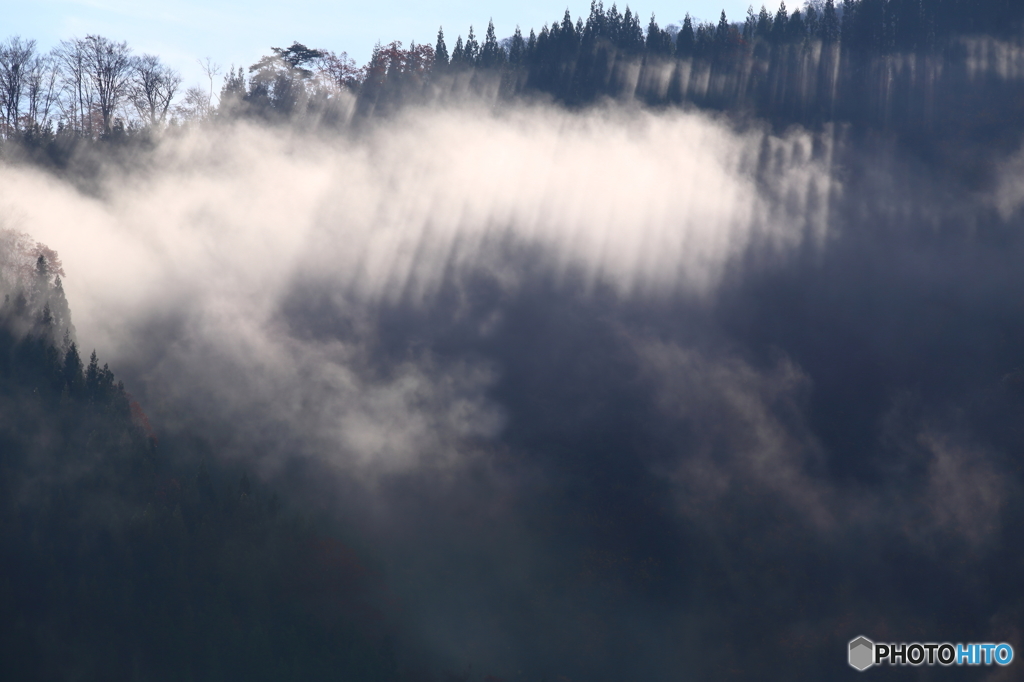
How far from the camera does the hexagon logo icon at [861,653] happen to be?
A: 195ft

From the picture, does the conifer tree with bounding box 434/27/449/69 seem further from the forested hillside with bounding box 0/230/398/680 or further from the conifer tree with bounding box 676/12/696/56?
the forested hillside with bounding box 0/230/398/680

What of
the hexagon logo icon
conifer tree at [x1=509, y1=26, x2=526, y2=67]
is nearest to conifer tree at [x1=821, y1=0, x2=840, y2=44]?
conifer tree at [x1=509, y1=26, x2=526, y2=67]

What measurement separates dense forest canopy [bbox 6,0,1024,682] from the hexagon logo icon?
Result: 2.03m

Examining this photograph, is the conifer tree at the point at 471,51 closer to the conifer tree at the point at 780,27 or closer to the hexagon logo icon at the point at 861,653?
the conifer tree at the point at 780,27

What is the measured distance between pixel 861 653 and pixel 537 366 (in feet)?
127

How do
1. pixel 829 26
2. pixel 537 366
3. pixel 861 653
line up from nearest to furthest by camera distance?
1. pixel 861 653
2. pixel 537 366
3. pixel 829 26

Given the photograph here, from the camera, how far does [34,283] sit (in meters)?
48.7

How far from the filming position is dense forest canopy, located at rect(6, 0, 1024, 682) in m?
50.1

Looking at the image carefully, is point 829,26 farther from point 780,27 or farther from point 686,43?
point 686,43

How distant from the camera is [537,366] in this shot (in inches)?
2980

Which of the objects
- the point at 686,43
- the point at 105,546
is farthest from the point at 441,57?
the point at 105,546

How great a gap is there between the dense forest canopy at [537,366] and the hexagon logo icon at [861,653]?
203 cm

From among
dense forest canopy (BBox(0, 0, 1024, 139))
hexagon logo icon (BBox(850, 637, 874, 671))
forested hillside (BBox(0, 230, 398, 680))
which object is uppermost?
dense forest canopy (BBox(0, 0, 1024, 139))

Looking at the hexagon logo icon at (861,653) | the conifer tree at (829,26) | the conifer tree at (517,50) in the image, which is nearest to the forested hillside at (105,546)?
→ the hexagon logo icon at (861,653)
